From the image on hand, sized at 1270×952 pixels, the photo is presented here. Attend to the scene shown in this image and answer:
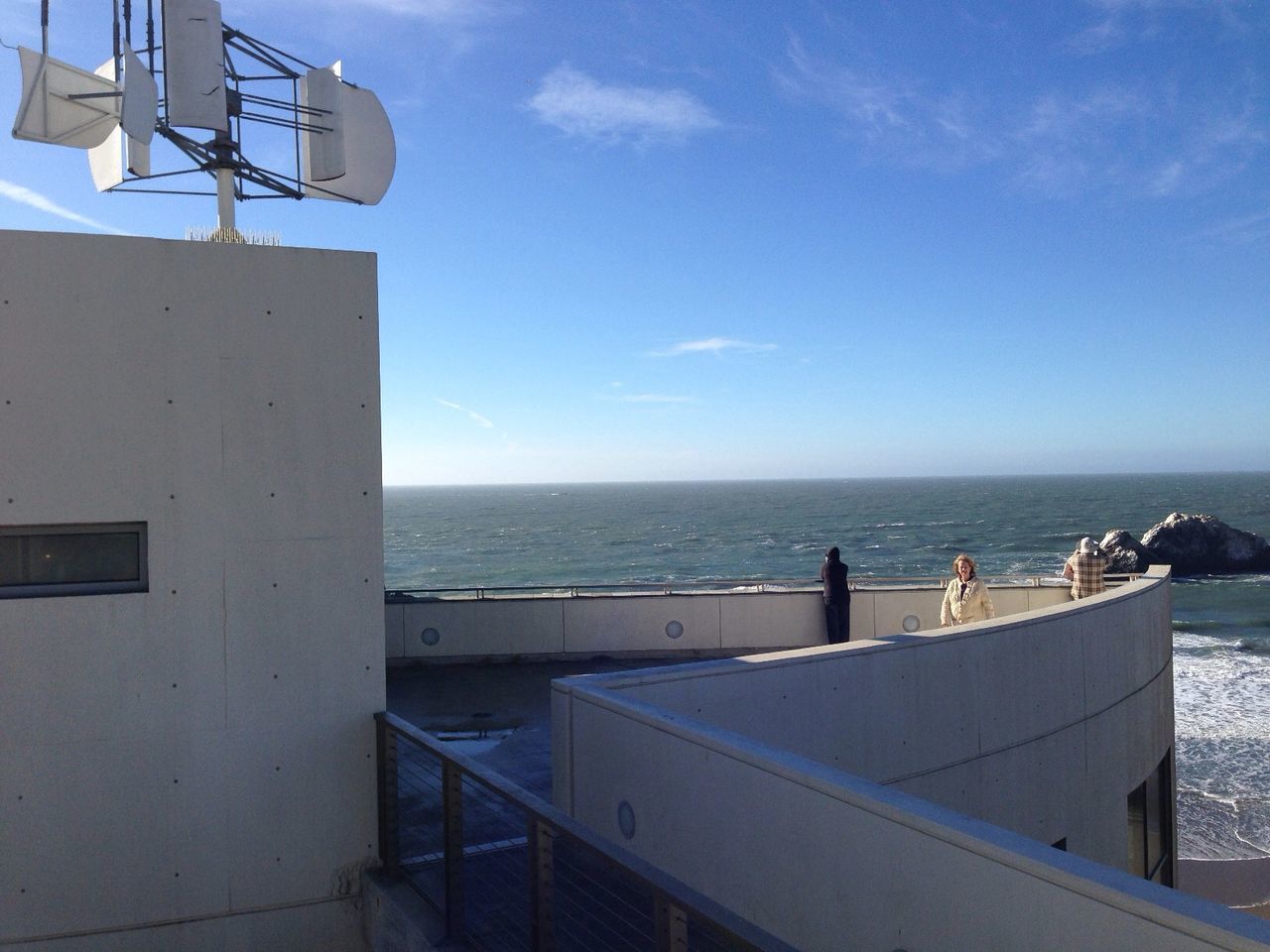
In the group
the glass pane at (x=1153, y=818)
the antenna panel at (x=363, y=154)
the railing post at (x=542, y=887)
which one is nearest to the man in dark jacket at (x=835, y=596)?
the glass pane at (x=1153, y=818)

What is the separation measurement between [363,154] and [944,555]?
71257mm

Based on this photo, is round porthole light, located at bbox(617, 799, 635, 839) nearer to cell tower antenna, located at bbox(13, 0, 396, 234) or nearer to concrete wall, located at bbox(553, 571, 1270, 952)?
concrete wall, located at bbox(553, 571, 1270, 952)

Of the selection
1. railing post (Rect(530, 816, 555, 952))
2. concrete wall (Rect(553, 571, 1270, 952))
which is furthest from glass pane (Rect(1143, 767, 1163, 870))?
railing post (Rect(530, 816, 555, 952))

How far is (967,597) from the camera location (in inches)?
391

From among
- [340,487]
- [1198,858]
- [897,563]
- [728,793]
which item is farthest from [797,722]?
[897,563]

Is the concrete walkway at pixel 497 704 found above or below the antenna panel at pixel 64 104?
below

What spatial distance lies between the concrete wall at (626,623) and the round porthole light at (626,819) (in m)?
6.90

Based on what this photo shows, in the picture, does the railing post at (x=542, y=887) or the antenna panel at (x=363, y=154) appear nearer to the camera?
the railing post at (x=542, y=887)

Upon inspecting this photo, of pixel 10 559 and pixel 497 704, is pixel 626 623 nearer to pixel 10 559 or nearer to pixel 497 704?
pixel 497 704

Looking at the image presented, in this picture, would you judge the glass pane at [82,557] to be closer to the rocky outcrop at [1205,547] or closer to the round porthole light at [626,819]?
the round porthole light at [626,819]

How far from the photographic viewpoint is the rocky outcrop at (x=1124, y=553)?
181ft

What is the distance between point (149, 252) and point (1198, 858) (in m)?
19.1

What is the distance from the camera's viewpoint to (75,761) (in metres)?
5.00

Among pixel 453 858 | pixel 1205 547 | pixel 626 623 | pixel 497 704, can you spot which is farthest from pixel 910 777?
pixel 1205 547
